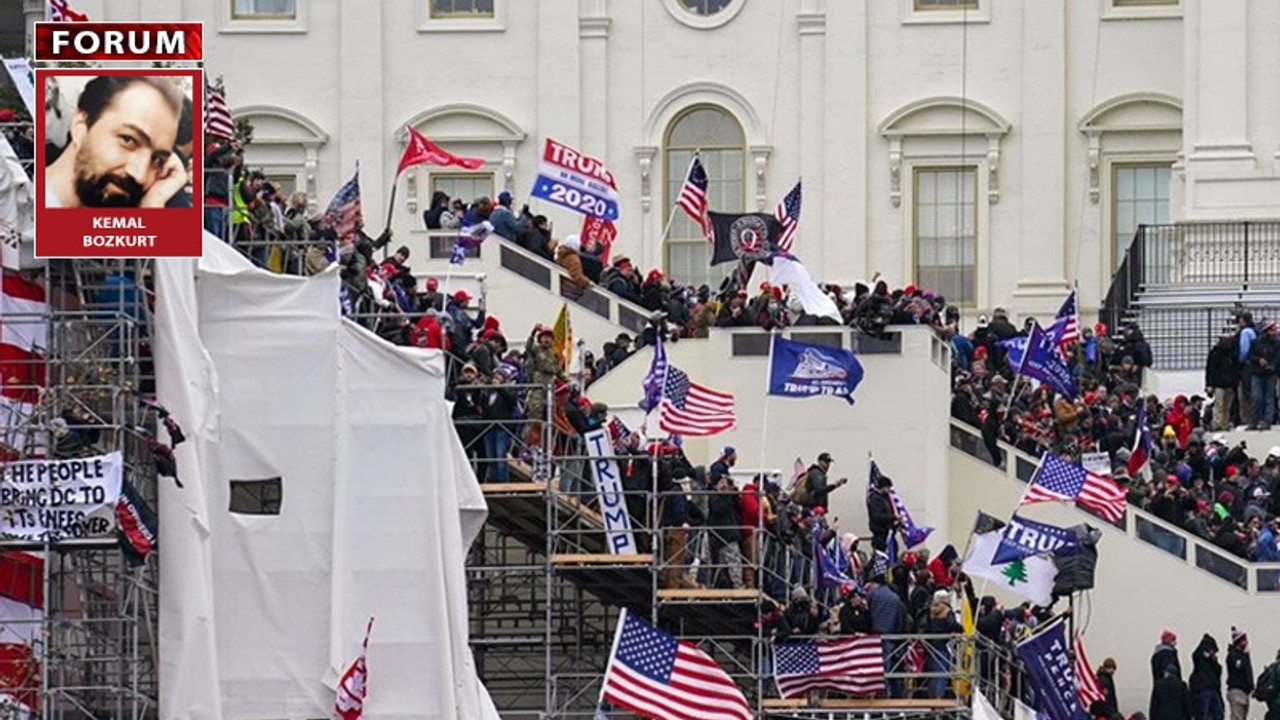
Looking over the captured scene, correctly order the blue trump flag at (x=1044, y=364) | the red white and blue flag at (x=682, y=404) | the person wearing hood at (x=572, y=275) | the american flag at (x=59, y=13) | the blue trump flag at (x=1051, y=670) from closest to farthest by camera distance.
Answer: the american flag at (x=59, y=13), the blue trump flag at (x=1051, y=670), the red white and blue flag at (x=682, y=404), the blue trump flag at (x=1044, y=364), the person wearing hood at (x=572, y=275)

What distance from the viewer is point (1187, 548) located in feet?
287

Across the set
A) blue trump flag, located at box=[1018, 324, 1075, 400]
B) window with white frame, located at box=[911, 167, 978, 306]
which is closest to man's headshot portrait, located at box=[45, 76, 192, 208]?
blue trump flag, located at box=[1018, 324, 1075, 400]

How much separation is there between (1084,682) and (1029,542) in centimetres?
206

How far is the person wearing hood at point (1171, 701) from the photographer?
84125 mm

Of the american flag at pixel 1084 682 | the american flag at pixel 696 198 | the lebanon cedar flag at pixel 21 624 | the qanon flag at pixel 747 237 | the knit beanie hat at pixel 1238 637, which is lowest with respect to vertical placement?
the american flag at pixel 1084 682

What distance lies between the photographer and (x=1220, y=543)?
286 feet

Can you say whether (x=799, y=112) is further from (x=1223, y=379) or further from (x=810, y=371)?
(x=810, y=371)

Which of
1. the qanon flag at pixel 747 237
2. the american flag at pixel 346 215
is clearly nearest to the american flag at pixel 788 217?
the qanon flag at pixel 747 237

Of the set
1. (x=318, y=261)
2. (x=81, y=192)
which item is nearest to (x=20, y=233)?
(x=81, y=192)

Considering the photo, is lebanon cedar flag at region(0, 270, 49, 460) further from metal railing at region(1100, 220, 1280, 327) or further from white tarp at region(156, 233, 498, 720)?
metal railing at region(1100, 220, 1280, 327)

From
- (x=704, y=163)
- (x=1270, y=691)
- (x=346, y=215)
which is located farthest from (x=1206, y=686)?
(x=704, y=163)

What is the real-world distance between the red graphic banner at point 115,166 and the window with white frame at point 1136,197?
33.9m

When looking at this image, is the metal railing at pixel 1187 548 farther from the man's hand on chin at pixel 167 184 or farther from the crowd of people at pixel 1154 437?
the man's hand on chin at pixel 167 184

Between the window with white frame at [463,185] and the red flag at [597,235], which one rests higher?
the window with white frame at [463,185]
